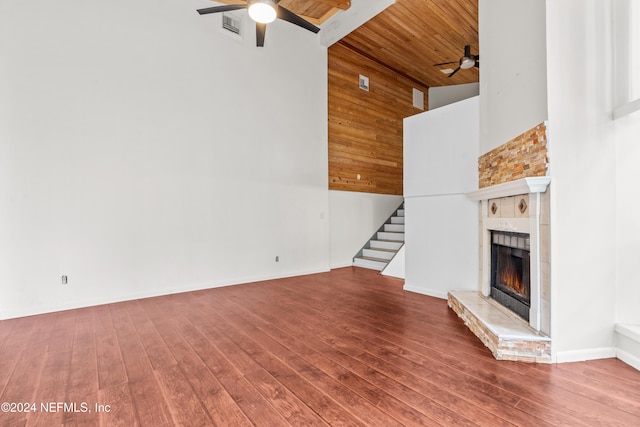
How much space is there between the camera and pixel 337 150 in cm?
697

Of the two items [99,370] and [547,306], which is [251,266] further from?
[547,306]

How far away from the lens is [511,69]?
3.09m

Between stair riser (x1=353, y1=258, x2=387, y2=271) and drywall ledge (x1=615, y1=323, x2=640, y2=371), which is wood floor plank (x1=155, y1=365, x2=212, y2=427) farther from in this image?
stair riser (x1=353, y1=258, x2=387, y2=271)

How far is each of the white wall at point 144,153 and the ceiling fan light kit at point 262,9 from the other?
6.53 feet

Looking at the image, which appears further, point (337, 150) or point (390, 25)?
point (337, 150)

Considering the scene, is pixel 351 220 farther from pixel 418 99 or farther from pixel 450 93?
pixel 450 93

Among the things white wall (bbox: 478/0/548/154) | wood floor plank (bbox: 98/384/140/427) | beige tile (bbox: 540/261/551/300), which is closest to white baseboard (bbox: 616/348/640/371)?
beige tile (bbox: 540/261/551/300)

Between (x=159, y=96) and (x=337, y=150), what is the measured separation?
3682 millimetres

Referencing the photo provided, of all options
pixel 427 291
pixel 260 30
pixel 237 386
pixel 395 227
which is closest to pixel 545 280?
pixel 427 291

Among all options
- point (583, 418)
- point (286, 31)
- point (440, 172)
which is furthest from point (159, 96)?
point (583, 418)

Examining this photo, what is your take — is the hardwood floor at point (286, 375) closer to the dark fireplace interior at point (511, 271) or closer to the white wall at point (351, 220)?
the dark fireplace interior at point (511, 271)

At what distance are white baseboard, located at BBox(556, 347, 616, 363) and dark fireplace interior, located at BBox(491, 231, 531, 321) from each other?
0.37 metres

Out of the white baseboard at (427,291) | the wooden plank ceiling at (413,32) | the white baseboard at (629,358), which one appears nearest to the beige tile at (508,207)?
the white baseboard at (629,358)

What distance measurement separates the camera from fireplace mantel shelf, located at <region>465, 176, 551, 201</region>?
248 centimetres
